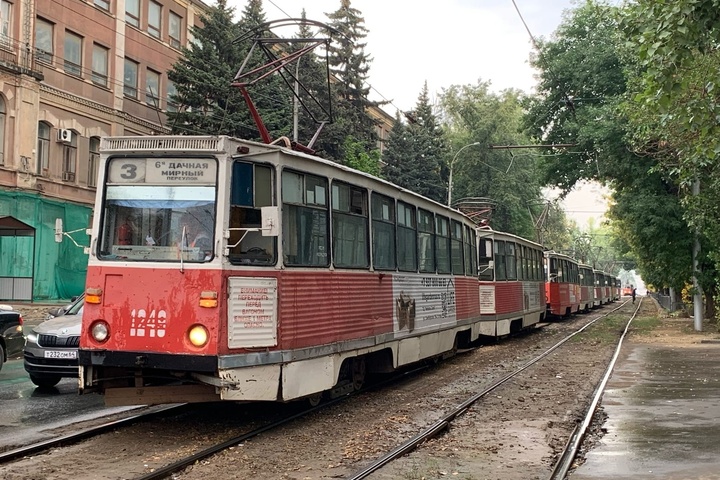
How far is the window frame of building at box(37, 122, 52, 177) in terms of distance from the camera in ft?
90.8

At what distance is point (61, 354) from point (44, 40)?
826 inches

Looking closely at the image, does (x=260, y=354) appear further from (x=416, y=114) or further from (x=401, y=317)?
(x=416, y=114)

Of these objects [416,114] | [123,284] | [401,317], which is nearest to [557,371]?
[401,317]

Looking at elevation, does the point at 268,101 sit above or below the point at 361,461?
above

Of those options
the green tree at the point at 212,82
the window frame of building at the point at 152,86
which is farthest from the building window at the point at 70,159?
the window frame of building at the point at 152,86

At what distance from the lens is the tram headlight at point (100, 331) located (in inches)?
296

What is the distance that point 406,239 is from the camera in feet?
39.0

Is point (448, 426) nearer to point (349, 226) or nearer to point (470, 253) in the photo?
point (349, 226)

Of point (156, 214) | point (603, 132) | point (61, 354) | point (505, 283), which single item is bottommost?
point (61, 354)

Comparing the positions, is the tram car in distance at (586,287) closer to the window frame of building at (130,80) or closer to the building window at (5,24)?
the window frame of building at (130,80)

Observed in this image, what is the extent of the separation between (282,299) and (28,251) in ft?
71.6

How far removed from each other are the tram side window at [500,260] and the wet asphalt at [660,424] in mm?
5237

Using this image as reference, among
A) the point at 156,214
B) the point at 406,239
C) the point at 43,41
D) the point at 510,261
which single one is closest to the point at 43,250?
the point at 43,41

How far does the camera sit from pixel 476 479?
644 centimetres
